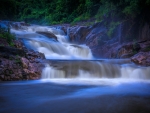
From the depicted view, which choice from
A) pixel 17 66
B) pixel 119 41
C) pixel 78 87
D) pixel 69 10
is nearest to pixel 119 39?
pixel 119 41

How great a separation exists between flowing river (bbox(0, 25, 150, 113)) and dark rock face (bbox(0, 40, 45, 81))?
493 mm

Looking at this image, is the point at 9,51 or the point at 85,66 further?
the point at 85,66

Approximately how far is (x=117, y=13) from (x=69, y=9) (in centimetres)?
1697

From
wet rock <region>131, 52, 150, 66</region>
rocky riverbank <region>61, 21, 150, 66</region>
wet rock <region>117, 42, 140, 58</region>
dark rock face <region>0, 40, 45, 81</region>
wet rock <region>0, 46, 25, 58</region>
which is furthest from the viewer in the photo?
wet rock <region>117, 42, 140, 58</region>

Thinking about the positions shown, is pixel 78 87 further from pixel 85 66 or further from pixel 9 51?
pixel 9 51

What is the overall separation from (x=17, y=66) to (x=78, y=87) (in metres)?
3.21

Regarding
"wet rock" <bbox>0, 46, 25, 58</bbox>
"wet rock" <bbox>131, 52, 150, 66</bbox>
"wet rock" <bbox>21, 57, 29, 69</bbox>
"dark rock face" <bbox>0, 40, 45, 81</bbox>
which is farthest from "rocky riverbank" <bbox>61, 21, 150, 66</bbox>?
"wet rock" <bbox>0, 46, 25, 58</bbox>

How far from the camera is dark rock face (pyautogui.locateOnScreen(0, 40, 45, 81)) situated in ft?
Result: 21.8

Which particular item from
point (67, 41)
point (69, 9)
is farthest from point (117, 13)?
point (69, 9)

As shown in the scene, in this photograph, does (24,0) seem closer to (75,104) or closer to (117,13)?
(117,13)

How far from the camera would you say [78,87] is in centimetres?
552

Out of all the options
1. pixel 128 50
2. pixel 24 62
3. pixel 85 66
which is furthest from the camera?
pixel 128 50

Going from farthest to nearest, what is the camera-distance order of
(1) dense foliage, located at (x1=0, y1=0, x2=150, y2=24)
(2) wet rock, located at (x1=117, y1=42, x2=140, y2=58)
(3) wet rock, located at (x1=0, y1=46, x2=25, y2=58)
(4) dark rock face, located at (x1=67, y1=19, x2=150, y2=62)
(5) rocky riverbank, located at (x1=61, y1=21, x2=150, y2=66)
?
(1) dense foliage, located at (x1=0, y1=0, x2=150, y2=24) < (4) dark rock face, located at (x1=67, y1=19, x2=150, y2=62) < (2) wet rock, located at (x1=117, y1=42, x2=140, y2=58) < (5) rocky riverbank, located at (x1=61, y1=21, x2=150, y2=66) < (3) wet rock, located at (x1=0, y1=46, x2=25, y2=58)

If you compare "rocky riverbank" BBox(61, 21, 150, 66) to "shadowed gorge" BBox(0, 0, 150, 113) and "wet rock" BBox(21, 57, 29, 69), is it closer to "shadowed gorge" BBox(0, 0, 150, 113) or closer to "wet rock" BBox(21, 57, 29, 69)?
"shadowed gorge" BBox(0, 0, 150, 113)
